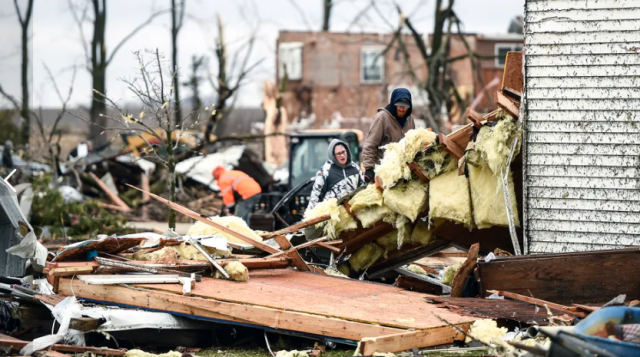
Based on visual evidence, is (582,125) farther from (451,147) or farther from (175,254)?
(175,254)

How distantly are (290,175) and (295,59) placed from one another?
931 inches

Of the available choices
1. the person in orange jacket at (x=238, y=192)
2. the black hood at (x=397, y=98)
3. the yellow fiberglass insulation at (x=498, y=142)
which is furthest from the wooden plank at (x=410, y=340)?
the person in orange jacket at (x=238, y=192)

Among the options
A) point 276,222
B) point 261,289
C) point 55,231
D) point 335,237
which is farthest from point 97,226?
point 261,289

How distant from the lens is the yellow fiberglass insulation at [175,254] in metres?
7.46

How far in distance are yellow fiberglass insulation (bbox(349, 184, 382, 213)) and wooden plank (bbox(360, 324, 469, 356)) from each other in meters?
2.10

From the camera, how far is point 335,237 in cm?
809

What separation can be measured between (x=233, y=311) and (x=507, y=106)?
2.96 meters

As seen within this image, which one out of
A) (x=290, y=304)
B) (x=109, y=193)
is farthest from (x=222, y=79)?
(x=290, y=304)

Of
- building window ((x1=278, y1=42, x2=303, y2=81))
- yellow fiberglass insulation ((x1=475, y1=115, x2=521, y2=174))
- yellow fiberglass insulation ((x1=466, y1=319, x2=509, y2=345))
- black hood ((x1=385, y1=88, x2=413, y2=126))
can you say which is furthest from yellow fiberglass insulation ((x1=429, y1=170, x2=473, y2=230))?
building window ((x1=278, y1=42, x2=303, y2=81))

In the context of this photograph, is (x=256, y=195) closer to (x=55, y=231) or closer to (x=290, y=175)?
(x=290, y=175)

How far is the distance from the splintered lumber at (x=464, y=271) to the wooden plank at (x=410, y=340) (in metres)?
0.96

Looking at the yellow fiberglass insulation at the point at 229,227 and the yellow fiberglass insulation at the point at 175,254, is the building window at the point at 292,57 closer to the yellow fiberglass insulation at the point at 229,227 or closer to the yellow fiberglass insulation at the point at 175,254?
the yellow fiberglass insulation at the point at 229,227

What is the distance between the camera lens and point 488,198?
721cm

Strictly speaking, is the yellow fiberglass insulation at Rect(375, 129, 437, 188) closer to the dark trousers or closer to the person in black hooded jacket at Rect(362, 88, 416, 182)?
Result: the person in black hooded jacket at Rect(362, 88, 416, 182)
